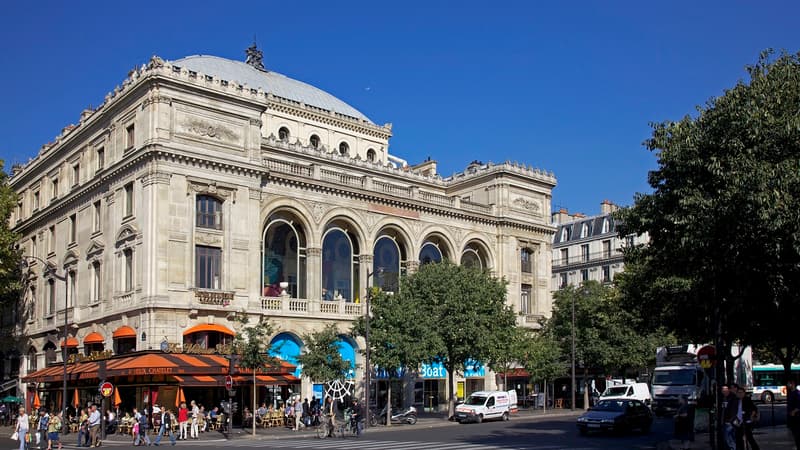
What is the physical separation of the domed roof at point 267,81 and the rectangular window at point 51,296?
1735 cm

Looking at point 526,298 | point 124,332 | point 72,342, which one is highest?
point 526,298

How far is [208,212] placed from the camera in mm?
45969

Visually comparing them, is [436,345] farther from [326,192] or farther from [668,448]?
[668,448]

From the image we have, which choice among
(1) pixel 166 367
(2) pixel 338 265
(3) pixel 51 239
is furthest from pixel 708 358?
(3) pixel 51 239

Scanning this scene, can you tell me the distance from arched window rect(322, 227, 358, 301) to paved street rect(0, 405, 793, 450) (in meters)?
12.8

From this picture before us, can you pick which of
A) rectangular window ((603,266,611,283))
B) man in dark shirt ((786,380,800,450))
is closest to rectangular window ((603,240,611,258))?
rectangular window ((603,266,611,283))

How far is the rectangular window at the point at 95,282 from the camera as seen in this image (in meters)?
48.8

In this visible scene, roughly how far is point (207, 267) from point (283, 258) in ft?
21.5

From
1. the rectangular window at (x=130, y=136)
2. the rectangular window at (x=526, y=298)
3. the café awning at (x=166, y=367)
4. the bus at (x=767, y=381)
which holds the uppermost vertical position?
the rectangular window at (x=130, y=136)

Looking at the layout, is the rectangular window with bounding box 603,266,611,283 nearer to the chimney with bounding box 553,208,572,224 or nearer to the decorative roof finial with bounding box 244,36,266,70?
the chimney with bounding box 553,208,572,224

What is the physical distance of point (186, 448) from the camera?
30.4 metres

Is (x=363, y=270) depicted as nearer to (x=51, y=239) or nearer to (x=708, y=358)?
(x=51, y=239)

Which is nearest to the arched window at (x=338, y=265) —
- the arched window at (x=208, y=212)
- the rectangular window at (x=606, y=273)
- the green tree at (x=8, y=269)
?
the arched window at (x=208, y=212)

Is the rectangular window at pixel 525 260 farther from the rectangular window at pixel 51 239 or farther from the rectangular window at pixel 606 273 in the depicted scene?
the rectangular window at pixel 51 239
